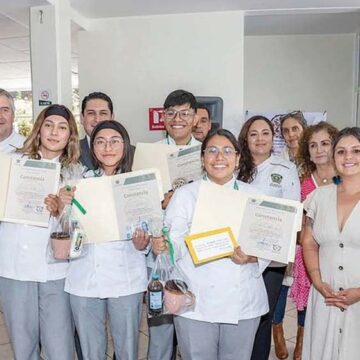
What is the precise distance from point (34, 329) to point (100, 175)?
2.54 ft

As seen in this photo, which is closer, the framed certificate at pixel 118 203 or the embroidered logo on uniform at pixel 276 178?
the framed certificate at pixel 118 203

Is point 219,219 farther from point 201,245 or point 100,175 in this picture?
point 100,175

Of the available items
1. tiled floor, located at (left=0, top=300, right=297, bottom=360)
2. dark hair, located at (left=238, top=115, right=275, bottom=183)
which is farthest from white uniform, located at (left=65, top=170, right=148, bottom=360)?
tiled floor, located at (left=0, top=300, right=297, bottom=360)

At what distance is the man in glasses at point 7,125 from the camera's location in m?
2.32

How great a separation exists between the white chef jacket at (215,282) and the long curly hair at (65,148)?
0.57 metres

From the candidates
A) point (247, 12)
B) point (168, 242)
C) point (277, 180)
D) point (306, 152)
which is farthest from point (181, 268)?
point (247, 12)

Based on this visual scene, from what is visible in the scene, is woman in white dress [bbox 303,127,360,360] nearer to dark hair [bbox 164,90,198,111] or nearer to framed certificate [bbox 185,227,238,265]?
framed certificate [bbox 185,227,238,265]

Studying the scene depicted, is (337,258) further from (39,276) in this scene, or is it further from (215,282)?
(39,276)

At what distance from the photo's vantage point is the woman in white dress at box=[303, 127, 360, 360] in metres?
1.73

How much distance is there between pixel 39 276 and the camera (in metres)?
1.87

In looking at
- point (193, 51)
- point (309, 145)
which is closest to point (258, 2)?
point (193, 51)

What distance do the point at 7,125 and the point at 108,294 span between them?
1162 millimetres

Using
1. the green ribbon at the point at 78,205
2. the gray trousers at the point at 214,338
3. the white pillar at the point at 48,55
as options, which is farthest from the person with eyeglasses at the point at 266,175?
the white pillar at the point at 48,55

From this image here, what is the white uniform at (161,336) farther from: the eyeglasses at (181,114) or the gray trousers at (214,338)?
the gray trousers at (214,338)
